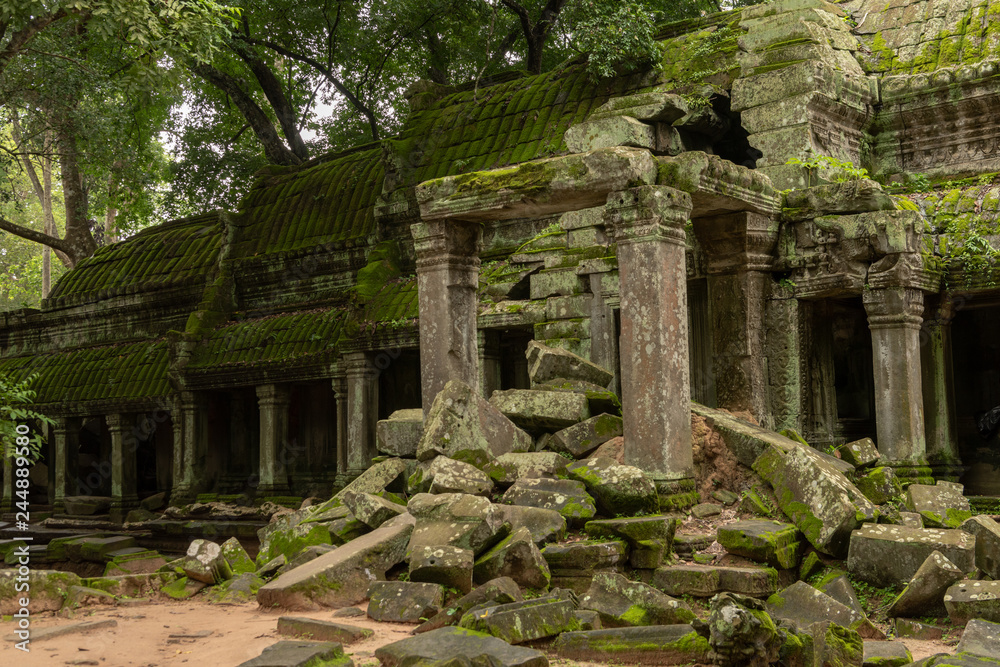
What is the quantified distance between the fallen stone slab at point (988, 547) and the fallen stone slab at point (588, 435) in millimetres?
2788

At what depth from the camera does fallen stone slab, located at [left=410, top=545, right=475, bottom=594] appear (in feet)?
21.4

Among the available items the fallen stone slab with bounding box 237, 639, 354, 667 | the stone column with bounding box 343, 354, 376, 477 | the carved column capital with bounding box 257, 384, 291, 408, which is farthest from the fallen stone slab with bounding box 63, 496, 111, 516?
the fallen stone slab with bounding box 237, 639, 354, 667

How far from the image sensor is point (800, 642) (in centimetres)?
530

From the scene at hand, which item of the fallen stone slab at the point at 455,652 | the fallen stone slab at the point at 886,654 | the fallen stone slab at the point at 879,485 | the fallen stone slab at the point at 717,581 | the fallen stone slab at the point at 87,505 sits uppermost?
the fallen stone slab at the point at 879,485

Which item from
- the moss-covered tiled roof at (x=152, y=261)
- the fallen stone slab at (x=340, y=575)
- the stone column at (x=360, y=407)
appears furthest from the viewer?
the moss-covered tiled roof at (x=152, y=261)

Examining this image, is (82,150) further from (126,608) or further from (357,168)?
(126,608)

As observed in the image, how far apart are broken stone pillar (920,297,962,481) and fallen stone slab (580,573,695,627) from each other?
16.4 feet

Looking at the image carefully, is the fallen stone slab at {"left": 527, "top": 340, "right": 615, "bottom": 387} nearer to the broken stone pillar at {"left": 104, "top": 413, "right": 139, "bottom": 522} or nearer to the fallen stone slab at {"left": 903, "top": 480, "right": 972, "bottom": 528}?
the fallen stone slab at {"left": 903, "top": 480, "right": 972, "bottom": 528}

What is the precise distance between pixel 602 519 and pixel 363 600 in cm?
180

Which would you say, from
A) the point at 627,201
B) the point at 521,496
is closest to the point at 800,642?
the point at 521,496

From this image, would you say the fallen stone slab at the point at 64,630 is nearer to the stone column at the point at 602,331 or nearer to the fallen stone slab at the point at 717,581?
the fallen stone slab at the point at 717,581

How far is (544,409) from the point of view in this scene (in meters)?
8.62

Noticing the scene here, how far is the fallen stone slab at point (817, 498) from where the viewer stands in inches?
270

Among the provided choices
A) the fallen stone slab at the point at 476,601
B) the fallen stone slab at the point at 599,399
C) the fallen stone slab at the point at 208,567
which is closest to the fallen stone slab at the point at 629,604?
the fallen stone slab at the point at 476,601
